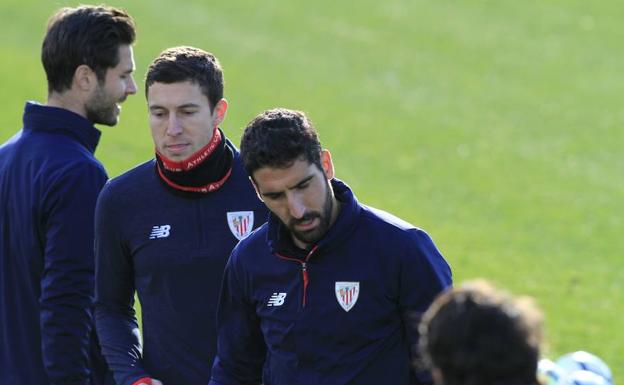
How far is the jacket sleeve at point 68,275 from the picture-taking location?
5.39 m

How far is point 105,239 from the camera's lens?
5285 mm

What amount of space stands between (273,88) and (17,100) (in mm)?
3758

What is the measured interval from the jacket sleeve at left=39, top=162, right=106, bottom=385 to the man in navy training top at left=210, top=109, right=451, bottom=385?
1199 millimetres

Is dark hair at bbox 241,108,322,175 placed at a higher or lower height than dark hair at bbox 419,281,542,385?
higher

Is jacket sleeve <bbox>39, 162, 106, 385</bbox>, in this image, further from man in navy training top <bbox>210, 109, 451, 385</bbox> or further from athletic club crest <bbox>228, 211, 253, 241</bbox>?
man in navy training top <bbox>210, 109, 451, 385</bbox>

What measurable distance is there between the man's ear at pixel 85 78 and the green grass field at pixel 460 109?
515 centimetres

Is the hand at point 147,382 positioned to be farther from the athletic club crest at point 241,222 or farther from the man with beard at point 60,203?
the athletic club crest at point 241,222

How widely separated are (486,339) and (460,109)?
1446 centimetres

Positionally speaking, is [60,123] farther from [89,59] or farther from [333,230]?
[333,230]

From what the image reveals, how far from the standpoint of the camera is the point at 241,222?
527 centimetres

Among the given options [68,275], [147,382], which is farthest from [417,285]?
[68,275]

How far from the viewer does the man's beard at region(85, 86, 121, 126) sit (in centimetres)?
593

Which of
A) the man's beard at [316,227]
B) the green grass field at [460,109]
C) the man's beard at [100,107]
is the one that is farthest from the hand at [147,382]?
the green grass field at [460,109]

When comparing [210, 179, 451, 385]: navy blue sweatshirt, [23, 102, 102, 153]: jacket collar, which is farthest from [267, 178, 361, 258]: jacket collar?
[23, 102, 102, 153]: jacket collar
